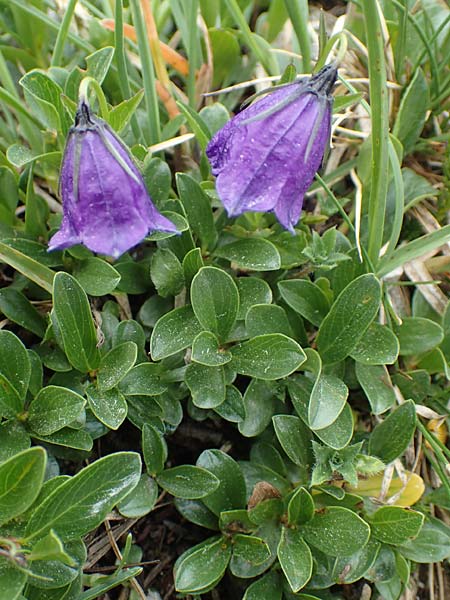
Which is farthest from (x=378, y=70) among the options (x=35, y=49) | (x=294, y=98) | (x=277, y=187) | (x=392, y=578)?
(x=35, y=49)

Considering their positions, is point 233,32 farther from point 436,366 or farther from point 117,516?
point 117,516

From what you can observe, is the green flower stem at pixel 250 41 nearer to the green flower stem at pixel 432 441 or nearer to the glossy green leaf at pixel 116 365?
the glossy green leaf at pixel 116 365

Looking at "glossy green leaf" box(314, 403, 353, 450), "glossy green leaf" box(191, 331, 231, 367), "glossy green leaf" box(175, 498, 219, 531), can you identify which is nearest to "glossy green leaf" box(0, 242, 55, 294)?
"glossy green leaf" box(191, 331, 231, 367)

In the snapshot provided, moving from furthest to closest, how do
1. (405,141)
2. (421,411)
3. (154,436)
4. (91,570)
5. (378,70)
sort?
(405,141), (421,411), (91,570), (154,436), (378,70)

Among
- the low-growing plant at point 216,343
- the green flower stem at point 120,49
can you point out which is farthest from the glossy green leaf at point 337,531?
the green flower stem at point 120,49

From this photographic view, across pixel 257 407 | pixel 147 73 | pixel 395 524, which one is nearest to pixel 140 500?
pixel 257 407

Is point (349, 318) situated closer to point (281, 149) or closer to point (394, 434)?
point (394, 434)
